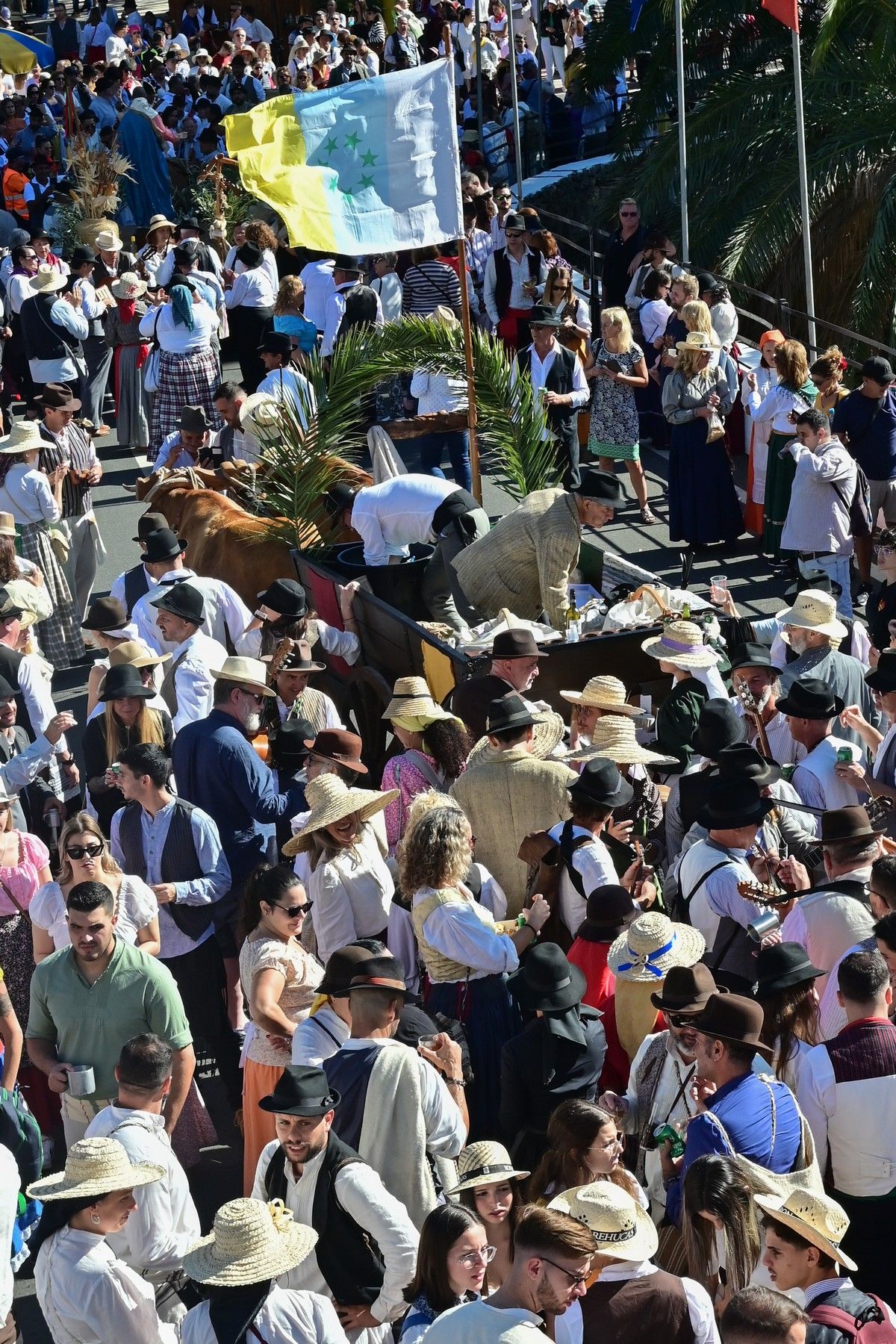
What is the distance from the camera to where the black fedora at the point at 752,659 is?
7621mm

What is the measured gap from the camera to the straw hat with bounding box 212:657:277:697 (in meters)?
7.27

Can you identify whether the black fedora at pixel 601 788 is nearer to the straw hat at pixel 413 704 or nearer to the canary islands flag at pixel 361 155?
the straw hat at pixel 413 704

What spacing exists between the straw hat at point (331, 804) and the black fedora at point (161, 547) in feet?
8.99

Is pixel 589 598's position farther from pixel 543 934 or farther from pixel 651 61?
pixel 651 61

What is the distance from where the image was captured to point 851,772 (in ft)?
22.4

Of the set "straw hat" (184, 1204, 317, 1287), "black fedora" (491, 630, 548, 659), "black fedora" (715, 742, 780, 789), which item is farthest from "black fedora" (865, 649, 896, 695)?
"straw hat" (184, 1204, 317, 1287)

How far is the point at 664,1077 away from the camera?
5121 mm

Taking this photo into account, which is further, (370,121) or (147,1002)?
(370,121)

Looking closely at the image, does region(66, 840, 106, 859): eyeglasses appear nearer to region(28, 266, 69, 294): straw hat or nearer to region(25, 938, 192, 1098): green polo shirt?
region(25, 938, 192, 1098): green polo shirt

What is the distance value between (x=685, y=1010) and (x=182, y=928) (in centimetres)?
239

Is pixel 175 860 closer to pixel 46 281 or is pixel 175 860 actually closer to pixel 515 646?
pixel 515 646

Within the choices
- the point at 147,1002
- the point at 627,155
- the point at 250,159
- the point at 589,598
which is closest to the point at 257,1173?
the point at 147,1002

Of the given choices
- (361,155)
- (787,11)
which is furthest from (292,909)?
(787,11)

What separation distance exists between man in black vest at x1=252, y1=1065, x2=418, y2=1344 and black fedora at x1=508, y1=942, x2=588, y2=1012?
2.96 ft
